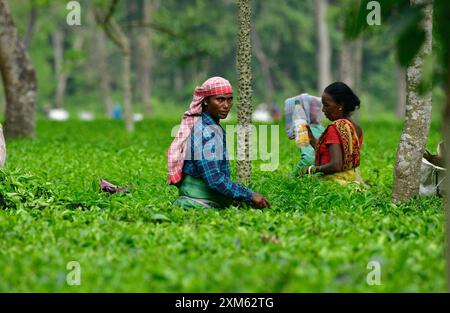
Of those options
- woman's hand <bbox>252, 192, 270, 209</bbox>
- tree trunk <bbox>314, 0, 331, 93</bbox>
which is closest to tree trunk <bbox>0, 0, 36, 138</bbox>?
woman's hand <bbox>252, 192, 270, 209</bbox>

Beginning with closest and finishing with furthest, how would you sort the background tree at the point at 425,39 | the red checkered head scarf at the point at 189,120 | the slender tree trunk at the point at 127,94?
the background tree at the point at 425,39 → the red checkered head scarf at the point at 189,120 → the slender tree trunk at the point at 127,94

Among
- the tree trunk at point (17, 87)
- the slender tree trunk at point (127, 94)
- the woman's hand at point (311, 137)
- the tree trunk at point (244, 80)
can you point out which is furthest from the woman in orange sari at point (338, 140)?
the slender tree trunk at point (127, 94)

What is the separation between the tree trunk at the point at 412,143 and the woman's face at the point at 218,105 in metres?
1.92

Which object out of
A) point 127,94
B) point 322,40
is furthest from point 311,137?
point 322,40

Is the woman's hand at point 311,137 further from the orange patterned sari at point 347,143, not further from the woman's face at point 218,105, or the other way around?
the woman's face at point 218,105

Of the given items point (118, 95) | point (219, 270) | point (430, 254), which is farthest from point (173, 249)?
point (118, 95)

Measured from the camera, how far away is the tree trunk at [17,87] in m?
18.2

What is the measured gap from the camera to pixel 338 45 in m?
56.0

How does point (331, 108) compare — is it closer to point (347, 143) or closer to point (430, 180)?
point (347, 143)

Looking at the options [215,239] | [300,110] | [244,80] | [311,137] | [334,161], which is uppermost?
[244,80]

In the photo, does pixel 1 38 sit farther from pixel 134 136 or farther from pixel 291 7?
pixel 291 7

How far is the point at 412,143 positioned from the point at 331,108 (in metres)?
1.07

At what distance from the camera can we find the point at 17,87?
1831cm

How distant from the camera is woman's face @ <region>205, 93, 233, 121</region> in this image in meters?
8.33
